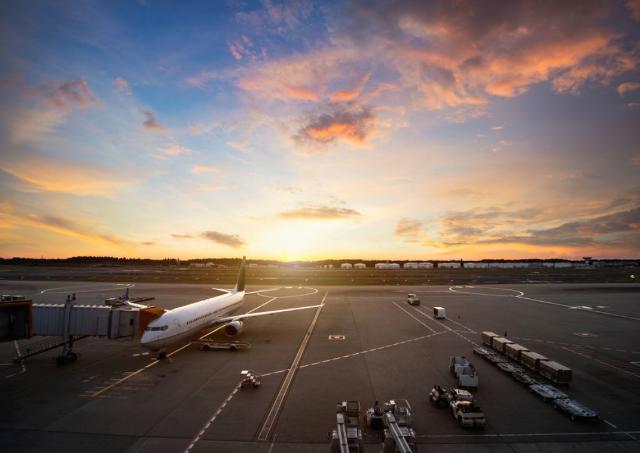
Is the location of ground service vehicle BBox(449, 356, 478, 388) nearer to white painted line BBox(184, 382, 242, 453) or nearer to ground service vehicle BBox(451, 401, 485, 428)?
ground service vehicle BBox(451, 401, 485, 428)

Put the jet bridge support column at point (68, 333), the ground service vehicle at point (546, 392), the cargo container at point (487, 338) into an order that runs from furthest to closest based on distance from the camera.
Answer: the cargo container at point (487, 338), the jet bridge support column at point (68, 333), the ground service vehicle at point (546, 392)

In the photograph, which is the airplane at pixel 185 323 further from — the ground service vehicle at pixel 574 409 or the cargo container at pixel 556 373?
the ground service vehicle at pixel 574 409

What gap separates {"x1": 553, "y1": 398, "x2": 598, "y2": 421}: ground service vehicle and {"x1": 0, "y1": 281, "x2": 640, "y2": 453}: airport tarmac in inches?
18.0

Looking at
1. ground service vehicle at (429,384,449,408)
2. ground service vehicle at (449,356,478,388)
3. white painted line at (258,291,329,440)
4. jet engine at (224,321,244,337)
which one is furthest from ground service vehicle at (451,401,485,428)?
jet engine at (224,321,244,337)

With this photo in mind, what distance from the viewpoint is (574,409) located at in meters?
23.5

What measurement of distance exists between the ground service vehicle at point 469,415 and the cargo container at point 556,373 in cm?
1138

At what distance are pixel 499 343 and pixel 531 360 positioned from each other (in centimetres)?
567

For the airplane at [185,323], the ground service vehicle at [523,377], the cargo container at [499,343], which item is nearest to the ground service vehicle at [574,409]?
the ground service vehicle at [523,377]

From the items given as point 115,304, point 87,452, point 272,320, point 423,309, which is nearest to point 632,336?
point 423,309

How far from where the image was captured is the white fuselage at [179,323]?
33537 mm

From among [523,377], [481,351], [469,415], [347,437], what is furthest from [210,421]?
[481,351]

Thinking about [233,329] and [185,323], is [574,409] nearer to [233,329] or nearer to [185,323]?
[233,329]

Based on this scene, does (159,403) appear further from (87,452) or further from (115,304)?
(115,304)

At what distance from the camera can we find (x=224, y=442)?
2006 centimetres
